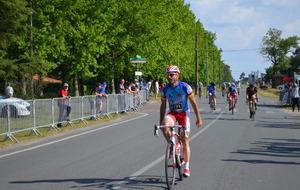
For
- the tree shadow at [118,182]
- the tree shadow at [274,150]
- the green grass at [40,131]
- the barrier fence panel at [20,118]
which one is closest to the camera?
the tree shadow at [118,182]

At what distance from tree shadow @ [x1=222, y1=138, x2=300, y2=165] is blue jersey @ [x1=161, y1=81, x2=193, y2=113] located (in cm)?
266

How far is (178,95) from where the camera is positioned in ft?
23.1

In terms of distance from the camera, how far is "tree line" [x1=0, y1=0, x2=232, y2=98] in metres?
30.0

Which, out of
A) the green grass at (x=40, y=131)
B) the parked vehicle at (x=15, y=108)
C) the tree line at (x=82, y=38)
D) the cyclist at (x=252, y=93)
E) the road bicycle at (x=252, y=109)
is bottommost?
the green grass at (x=40, y=131)

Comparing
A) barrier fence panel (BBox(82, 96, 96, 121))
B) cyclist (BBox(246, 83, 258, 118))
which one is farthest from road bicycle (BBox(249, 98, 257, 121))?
barrier fence panel (BBox(82, 96, 96, 121))

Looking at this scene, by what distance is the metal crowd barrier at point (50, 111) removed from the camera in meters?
12.7

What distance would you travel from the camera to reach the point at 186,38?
63.2 meters

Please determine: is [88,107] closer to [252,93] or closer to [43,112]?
[43,112]

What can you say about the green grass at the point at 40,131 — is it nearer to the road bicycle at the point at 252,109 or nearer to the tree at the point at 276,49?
the road bicycle at the point at 252,109

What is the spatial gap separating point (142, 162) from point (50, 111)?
753 cm

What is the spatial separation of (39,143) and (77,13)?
24.6 metres

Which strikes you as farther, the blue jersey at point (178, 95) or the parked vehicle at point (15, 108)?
the parked vehicle at point (15, 108)

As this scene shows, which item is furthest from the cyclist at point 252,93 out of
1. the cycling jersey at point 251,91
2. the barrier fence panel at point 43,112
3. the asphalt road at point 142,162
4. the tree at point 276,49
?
the tree at point 276,49

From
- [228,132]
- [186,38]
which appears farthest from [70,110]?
[186,38]
